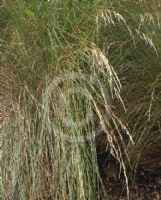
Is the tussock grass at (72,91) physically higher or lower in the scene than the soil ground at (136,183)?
higher

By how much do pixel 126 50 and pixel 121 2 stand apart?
27 centimetres

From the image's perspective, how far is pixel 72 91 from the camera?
245 cm

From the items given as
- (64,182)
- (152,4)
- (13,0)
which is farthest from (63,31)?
(64,182)

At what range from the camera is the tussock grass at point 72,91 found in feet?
7.89

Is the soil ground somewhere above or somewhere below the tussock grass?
below

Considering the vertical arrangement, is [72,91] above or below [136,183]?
above

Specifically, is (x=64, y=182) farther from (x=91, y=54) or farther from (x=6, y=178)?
(x=91, y=54)

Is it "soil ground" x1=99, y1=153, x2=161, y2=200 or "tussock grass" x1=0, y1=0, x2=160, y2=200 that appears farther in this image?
"soil ground" x1=99, y1=153, x2=161, y2=200

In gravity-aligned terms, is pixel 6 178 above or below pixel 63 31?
below

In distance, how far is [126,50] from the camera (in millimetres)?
2781

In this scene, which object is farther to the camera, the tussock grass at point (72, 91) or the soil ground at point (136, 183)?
the soil ground at point (136, 183)

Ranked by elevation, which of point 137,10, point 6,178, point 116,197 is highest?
point 137,10

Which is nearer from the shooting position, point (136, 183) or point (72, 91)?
point (72, 91)

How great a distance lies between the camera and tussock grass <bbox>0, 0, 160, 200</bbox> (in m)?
2.40
